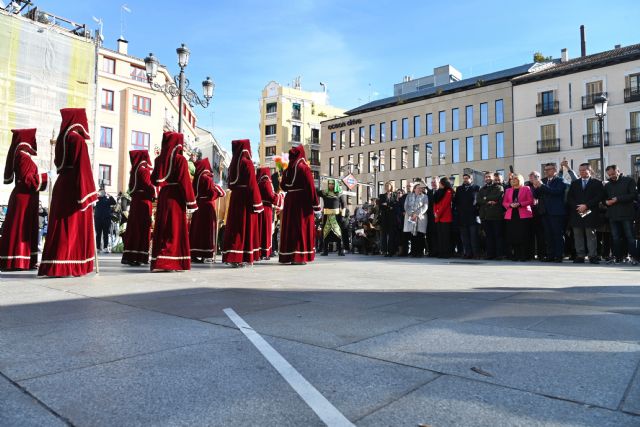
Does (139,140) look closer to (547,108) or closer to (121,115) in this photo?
(121,115)

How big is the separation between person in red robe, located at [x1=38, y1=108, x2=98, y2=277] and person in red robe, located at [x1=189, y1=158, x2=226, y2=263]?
3098mm

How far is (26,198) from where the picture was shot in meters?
8.15

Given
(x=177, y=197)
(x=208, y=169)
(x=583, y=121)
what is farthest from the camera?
(x=583, y=121)

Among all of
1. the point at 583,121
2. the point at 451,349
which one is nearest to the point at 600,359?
the point at 451,349

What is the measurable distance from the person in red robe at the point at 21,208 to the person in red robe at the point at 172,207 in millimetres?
1965

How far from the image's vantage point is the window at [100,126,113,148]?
151 feet

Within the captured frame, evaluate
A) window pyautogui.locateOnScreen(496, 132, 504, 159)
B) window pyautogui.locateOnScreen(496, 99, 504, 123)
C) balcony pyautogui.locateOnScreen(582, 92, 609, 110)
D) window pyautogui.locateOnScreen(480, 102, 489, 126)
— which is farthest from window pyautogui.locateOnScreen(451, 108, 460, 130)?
balcony pyautogui.locateOnScreen(582, 92, 609, 110)

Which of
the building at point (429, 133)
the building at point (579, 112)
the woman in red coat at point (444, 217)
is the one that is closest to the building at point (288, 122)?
the building at point (429, 133)

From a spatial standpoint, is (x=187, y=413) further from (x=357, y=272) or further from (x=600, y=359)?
(x=357, y=272)

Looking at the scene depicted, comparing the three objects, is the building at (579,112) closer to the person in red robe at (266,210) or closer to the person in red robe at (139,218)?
the person in red robe at (266,210)

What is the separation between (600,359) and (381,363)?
1175 millimetres

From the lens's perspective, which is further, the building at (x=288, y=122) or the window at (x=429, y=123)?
the building at (x=288, y=122)

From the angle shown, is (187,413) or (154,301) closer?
(187,413)

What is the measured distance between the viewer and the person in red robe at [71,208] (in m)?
7.05
